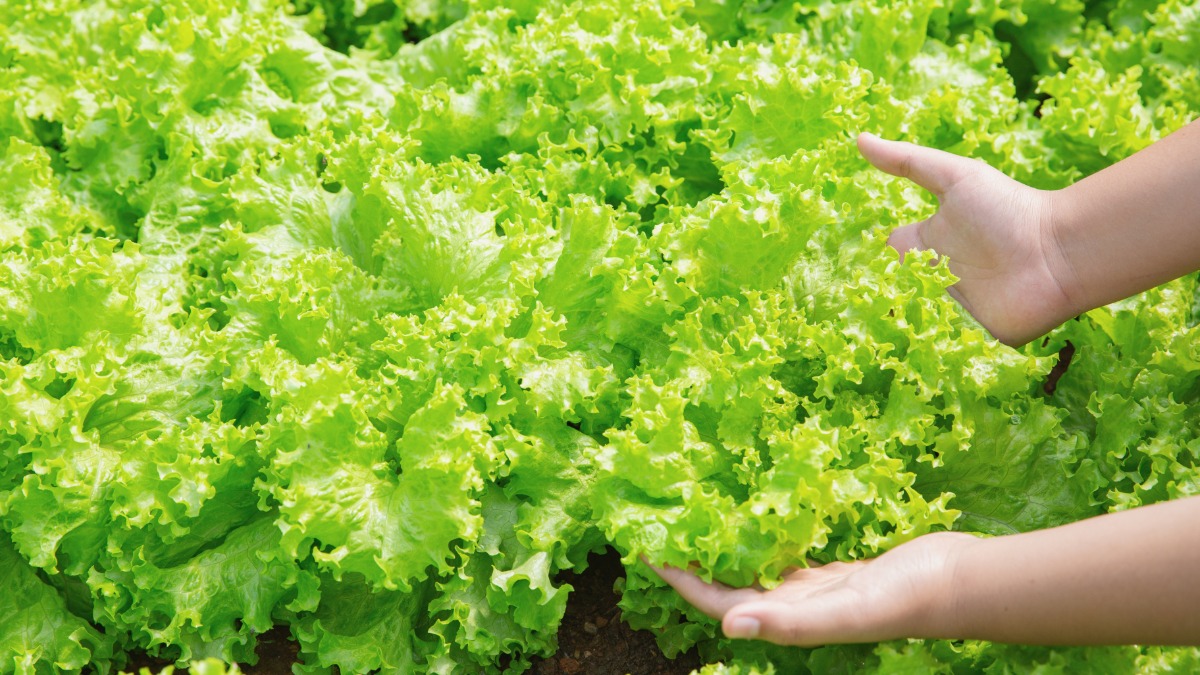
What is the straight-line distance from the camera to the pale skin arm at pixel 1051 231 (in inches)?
105

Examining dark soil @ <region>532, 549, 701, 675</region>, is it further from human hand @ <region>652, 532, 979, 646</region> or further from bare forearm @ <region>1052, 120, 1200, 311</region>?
bare forearm @ <region>1052, 120, 1200, 311</region>

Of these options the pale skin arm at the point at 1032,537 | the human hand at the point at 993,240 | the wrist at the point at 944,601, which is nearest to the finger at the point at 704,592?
the pale skin arm at the point at 1032,537

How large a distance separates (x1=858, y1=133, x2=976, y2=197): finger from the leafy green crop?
10 centimetres

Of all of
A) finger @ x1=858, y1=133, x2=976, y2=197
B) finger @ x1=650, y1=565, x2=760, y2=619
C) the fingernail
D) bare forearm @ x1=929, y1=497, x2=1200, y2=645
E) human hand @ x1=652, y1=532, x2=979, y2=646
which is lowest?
finger @ x1=650, y1=565, x2=760, y2=619

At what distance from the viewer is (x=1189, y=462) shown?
2756 mm

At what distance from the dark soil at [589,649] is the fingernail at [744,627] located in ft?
2.17

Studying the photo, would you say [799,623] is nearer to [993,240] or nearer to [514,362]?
[514,362]

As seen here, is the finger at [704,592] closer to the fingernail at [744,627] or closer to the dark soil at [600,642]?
the fingernail at [744,627]

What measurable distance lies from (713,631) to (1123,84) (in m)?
2.32

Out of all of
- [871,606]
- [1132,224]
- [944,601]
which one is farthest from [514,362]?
[1132,224]

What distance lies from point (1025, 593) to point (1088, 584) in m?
0.12

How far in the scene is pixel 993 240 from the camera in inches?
114

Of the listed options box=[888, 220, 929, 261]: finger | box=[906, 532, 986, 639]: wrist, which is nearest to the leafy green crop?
box=[888, 220, 929, 261]: finger

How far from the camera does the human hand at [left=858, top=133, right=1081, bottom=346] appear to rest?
2832mm
